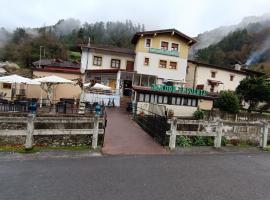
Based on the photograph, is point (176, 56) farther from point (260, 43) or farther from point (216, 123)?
point (260, 43)

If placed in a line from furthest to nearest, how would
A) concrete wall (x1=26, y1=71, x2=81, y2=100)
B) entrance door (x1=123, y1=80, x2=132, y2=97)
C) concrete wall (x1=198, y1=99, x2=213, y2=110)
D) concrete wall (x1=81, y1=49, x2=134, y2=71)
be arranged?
concrete wall (x1=81, y1=49, x2=134, y2=71), entrance door (x1=123, y1=80, x2=132, y2=97), concrete wall (x1=198, y1=99, x2=213, y2=110), concrete wall (x1=26, y1=71, x2=81, y2=100)

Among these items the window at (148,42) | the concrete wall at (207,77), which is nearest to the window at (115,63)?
the window at (148,42)

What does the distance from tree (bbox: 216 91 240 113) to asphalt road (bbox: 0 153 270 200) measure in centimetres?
2006

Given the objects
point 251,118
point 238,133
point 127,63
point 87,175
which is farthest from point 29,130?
point 127,63

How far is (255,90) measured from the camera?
33250mm

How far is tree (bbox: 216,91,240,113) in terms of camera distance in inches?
1125

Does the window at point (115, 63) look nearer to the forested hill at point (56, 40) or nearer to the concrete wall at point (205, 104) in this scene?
the forested hill at point (56, 40)

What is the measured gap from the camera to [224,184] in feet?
22.2

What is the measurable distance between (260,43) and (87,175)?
153 m

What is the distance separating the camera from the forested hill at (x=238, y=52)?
91338 millimetres

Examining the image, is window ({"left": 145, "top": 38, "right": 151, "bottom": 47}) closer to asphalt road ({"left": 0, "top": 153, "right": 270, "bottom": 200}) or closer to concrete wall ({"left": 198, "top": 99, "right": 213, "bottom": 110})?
concrete wall ({"left": 198, "top": 99, "right": 213, "bottom": 110})

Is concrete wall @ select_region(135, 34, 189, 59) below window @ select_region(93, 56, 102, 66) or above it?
above

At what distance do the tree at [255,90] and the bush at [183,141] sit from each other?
24.3m

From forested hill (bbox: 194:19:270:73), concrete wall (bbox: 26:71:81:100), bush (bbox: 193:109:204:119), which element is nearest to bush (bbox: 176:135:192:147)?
bush (bbox: 193:109:204:119)
